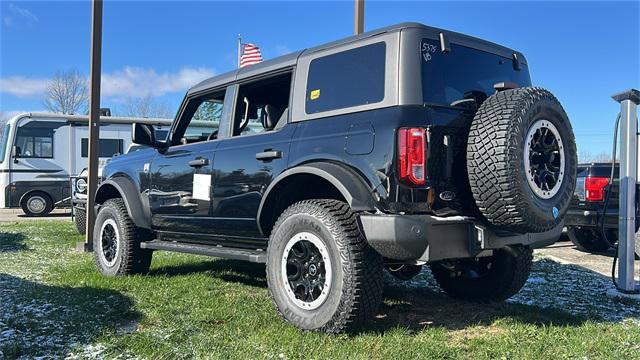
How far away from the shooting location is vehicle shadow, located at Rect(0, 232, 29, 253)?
303 inches

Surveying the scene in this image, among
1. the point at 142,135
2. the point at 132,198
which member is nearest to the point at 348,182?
the point at 142,135

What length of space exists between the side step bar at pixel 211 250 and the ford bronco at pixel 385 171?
0.09 feet

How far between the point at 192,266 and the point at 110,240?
105 centimetres

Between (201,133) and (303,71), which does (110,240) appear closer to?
(201,133)

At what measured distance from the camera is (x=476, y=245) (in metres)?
3.42

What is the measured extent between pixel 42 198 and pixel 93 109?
845 cm

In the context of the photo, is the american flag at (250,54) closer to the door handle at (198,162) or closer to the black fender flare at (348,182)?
the door handle at (198,162)

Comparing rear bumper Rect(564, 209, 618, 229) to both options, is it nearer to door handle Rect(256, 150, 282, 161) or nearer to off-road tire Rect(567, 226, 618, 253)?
off-road tire Rect(567, 226, 618, 253)

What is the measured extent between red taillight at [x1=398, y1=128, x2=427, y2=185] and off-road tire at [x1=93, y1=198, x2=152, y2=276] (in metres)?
3.41

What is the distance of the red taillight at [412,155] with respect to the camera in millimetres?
3307

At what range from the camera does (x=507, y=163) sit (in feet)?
10.6

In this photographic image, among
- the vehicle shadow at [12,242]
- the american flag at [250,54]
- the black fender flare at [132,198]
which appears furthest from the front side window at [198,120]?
the american flag at [250,54]

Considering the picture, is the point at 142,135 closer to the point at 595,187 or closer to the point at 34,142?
the point at 595,187

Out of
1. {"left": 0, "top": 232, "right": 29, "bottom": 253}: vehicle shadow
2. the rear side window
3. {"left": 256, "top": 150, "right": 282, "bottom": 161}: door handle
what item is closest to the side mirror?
{"left": 256, "top": 150, "right": 282, "bottom": 161}: door handle
